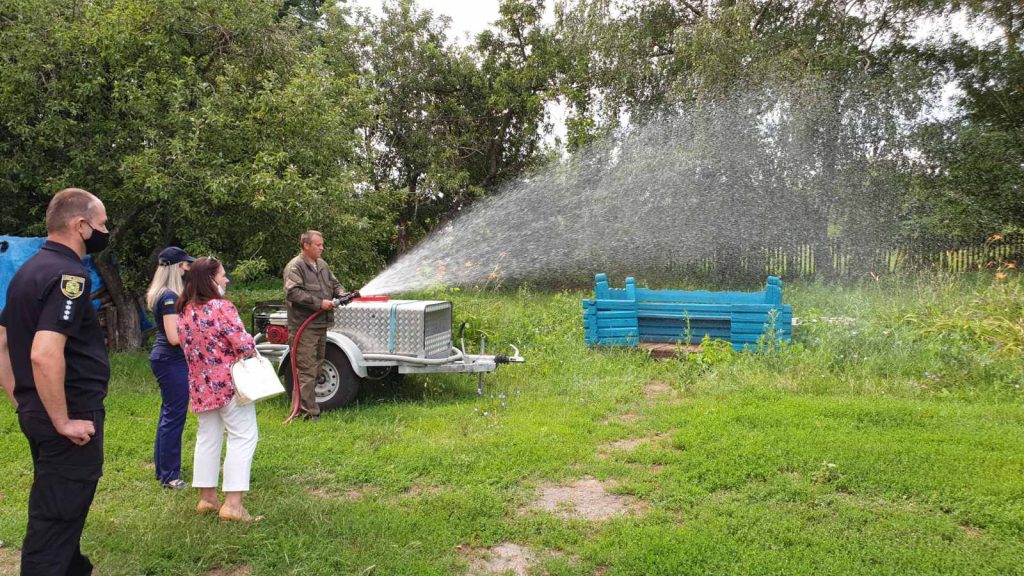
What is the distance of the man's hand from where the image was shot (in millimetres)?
2795

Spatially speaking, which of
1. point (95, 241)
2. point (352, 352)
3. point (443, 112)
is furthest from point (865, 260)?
point (95, 241)

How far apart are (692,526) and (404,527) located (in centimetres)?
155

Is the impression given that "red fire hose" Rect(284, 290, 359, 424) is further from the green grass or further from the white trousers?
the white trousers

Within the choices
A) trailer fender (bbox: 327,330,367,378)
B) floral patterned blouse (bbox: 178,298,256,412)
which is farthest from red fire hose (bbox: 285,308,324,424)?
floral patterned blouse (bbox: 178,298,256,412)

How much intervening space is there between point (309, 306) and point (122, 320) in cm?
478

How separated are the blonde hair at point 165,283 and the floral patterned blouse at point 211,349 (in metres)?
0.46

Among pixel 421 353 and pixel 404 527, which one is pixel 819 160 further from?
pixel 404 527

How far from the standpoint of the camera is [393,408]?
6.32 m

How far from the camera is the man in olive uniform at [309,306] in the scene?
5.85m

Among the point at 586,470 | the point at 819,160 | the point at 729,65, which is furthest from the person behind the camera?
the point at 819,160

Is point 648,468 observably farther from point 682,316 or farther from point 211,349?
point 682,316

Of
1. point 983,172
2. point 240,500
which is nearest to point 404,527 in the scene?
point 240,500

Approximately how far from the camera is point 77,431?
2.83 meters

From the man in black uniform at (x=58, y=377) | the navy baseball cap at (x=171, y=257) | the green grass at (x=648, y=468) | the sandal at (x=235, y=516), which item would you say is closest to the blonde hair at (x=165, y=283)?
the navy baseball cap at (x=171, y=257)
